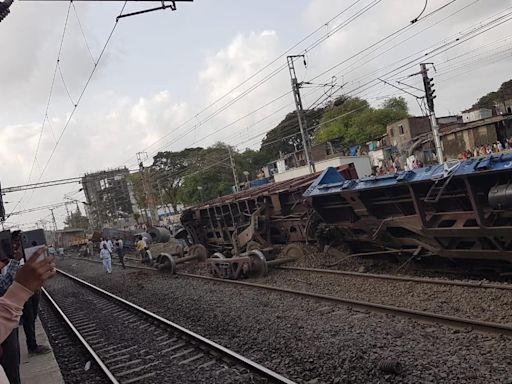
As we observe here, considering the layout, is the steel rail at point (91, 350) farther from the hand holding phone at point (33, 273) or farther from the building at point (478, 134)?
the building at point (478, 134)

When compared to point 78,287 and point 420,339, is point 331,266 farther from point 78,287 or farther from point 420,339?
point 78,287

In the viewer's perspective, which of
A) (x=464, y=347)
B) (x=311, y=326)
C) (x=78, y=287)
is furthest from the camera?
(x=78, y=287)

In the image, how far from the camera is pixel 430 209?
30.0ft

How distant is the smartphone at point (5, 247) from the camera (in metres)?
4.53

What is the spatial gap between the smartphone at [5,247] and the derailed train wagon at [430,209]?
6528mm

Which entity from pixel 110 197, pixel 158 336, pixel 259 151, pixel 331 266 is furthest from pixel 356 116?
pixel 158 336

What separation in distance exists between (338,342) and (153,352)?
9.70ft

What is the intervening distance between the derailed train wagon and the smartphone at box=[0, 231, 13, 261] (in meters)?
6.53

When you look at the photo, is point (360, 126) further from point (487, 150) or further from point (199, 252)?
point (199, 252)

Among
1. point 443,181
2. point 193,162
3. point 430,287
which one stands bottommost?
point 430,287

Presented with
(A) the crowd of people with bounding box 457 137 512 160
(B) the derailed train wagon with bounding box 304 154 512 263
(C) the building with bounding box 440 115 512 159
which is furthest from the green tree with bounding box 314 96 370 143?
(B) the derailed train wagon with bounding box 304 154 512 263

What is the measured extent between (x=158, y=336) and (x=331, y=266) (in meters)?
5.14

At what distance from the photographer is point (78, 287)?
1986cm

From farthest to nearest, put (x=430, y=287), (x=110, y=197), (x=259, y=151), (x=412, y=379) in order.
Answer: (x=110, y=197) → (x=259, y=151) → (x=430, y=287) → (x=412, y=379)
